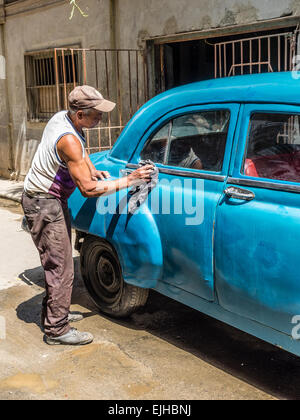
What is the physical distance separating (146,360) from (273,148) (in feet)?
5.53

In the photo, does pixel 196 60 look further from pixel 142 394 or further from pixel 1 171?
pixel 142 394

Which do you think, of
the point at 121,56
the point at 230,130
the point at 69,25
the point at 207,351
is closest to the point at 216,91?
the point at 230,130

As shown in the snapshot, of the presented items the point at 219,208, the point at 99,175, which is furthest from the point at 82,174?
the point at 219,208

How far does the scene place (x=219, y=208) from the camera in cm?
324

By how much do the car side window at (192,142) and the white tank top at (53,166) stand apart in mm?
551

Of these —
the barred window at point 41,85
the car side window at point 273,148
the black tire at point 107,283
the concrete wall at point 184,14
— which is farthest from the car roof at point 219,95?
the barred window at point 41,85

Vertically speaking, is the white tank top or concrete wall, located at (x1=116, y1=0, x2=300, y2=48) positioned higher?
concrete wall, located at (x1=116, y1=0, x2=300, y2=48)

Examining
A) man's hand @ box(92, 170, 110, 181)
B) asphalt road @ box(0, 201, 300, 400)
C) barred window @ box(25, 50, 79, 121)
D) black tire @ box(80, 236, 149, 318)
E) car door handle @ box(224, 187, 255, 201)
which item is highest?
barred window @ box(25, 50, 79, 121)

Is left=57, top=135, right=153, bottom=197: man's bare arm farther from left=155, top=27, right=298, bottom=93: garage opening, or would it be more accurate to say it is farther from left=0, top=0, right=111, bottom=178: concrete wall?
left=0, top=0, right=111, bottom=178: concrete wall

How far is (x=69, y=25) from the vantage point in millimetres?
9961

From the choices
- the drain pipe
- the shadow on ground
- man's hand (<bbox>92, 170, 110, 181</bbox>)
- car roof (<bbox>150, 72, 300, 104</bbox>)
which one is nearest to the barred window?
the drain pipe

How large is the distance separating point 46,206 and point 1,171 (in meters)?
9.56

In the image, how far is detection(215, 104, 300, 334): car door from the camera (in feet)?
9.41

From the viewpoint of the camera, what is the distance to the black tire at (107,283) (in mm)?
4211
